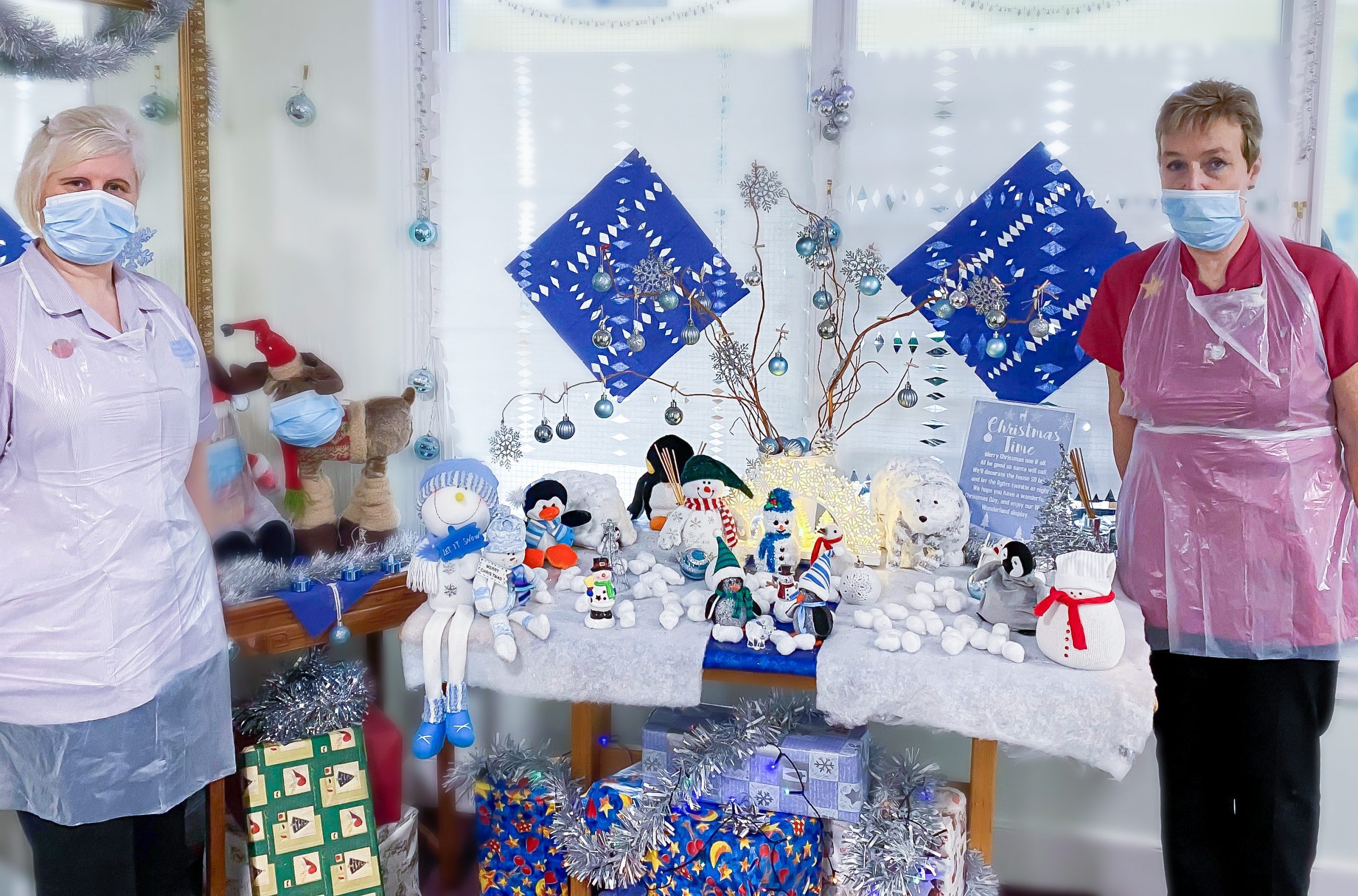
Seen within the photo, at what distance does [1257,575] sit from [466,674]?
1385 millimetres

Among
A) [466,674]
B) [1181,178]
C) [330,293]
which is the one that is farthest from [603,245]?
[1181,178]

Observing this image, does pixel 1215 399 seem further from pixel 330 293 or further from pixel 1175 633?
pixel 330 293

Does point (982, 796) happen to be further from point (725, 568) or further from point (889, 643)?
point (725, 568)

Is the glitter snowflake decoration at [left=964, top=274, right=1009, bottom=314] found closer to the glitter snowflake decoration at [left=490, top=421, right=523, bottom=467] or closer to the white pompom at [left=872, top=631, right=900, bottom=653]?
the white pompom at [left=872, top=631, right=900, bottom=653]

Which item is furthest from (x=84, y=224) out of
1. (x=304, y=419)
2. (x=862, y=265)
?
(x=862, y=265)

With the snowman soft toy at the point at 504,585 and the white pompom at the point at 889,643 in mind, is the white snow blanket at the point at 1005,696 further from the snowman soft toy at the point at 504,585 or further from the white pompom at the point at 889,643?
the snowman soft toy at the point at 504,585

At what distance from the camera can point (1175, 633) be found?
187 cm

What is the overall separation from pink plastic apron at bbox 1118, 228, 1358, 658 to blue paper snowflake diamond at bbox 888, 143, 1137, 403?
1.64 ft

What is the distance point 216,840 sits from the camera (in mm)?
2104

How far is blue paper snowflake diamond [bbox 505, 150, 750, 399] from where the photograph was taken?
262 cm

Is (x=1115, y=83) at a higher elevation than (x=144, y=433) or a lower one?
higher

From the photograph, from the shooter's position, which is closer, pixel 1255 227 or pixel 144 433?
pixel 144 433

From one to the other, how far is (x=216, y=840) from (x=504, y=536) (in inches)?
33.0

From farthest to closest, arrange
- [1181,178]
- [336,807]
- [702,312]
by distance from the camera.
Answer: [702,312] < [336,807] < [1181,178]
